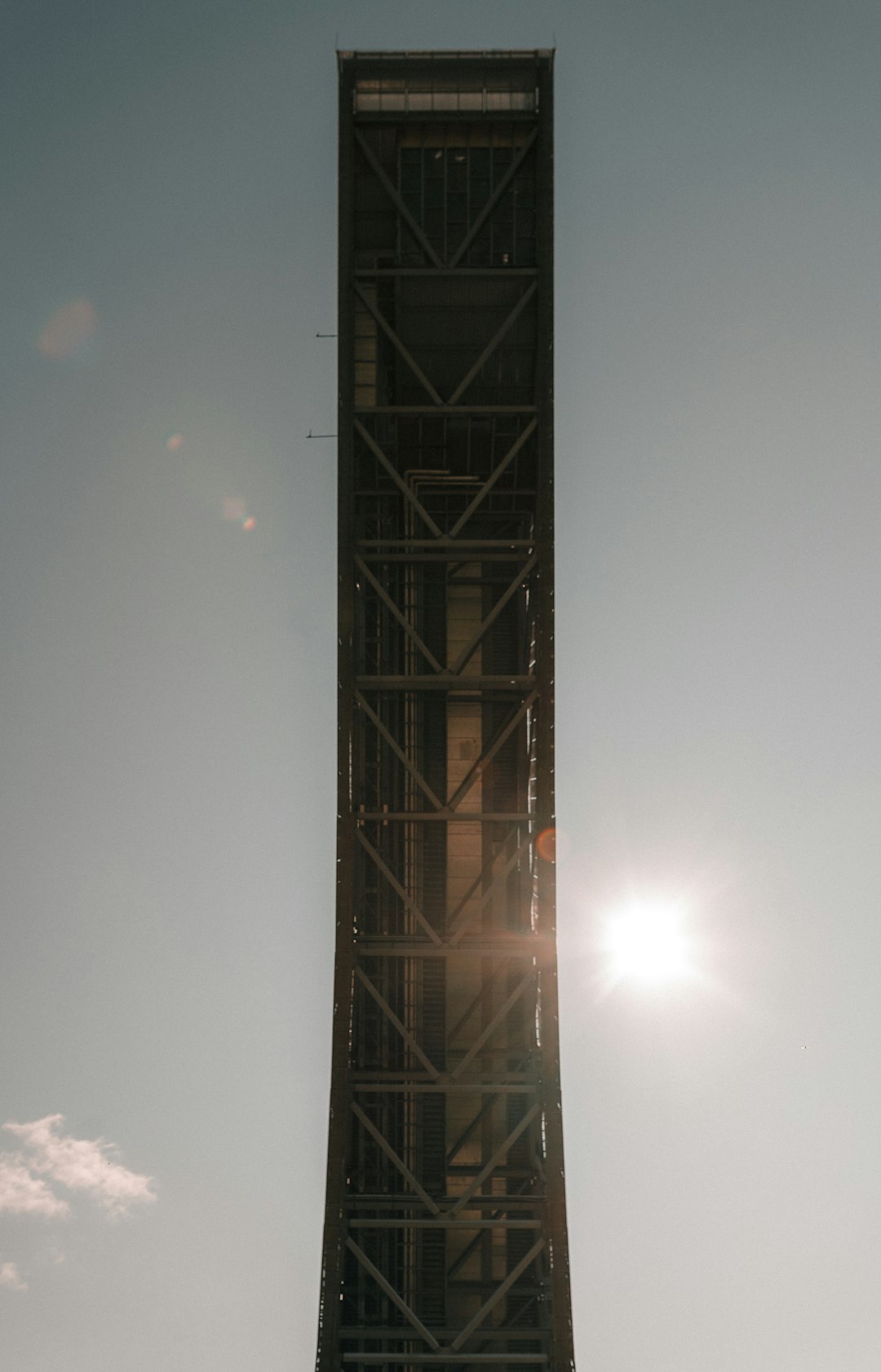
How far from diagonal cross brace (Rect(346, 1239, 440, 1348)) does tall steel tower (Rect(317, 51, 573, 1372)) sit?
6 centimetres

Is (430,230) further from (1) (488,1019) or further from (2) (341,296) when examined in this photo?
(1) (488,1019)

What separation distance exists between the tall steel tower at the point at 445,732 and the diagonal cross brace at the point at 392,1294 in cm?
6

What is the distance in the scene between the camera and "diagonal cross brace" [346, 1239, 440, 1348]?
2723 centimetres

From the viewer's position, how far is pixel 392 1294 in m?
27.0

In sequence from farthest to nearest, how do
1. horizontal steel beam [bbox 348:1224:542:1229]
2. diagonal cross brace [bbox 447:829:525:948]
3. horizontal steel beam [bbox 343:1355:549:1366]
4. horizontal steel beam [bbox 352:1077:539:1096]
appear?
diagonal cross brace [bbox 447:829:525:948]
horizontal steel beam [bbox 352:1077:539:1096]
horizontal steel beam [bbox 343:1355:549:1366]
horizontal steel beam [bbox 348:1224:542:1229]

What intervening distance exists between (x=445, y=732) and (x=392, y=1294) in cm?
1348

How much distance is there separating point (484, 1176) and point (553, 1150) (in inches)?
64.5

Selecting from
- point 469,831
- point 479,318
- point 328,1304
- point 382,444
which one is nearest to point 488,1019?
point 469,831

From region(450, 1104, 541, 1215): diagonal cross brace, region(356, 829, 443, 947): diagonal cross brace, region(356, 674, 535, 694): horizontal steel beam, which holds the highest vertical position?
region(356, 674, 535, 694): horizontal steel beam

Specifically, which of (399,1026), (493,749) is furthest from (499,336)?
(399,1026)

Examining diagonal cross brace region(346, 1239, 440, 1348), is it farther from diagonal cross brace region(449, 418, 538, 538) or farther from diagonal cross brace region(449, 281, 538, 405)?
diagonal cross brace region(449, 281, 538, 405)

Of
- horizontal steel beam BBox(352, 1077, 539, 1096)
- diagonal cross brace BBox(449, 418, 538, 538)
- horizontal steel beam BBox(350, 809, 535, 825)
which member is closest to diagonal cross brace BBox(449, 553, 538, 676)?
diagonal cross brace BBox(449, 418, 538, 538)

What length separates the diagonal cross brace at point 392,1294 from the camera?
89.4ft

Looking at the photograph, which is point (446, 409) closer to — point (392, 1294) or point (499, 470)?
point (499, 470)
